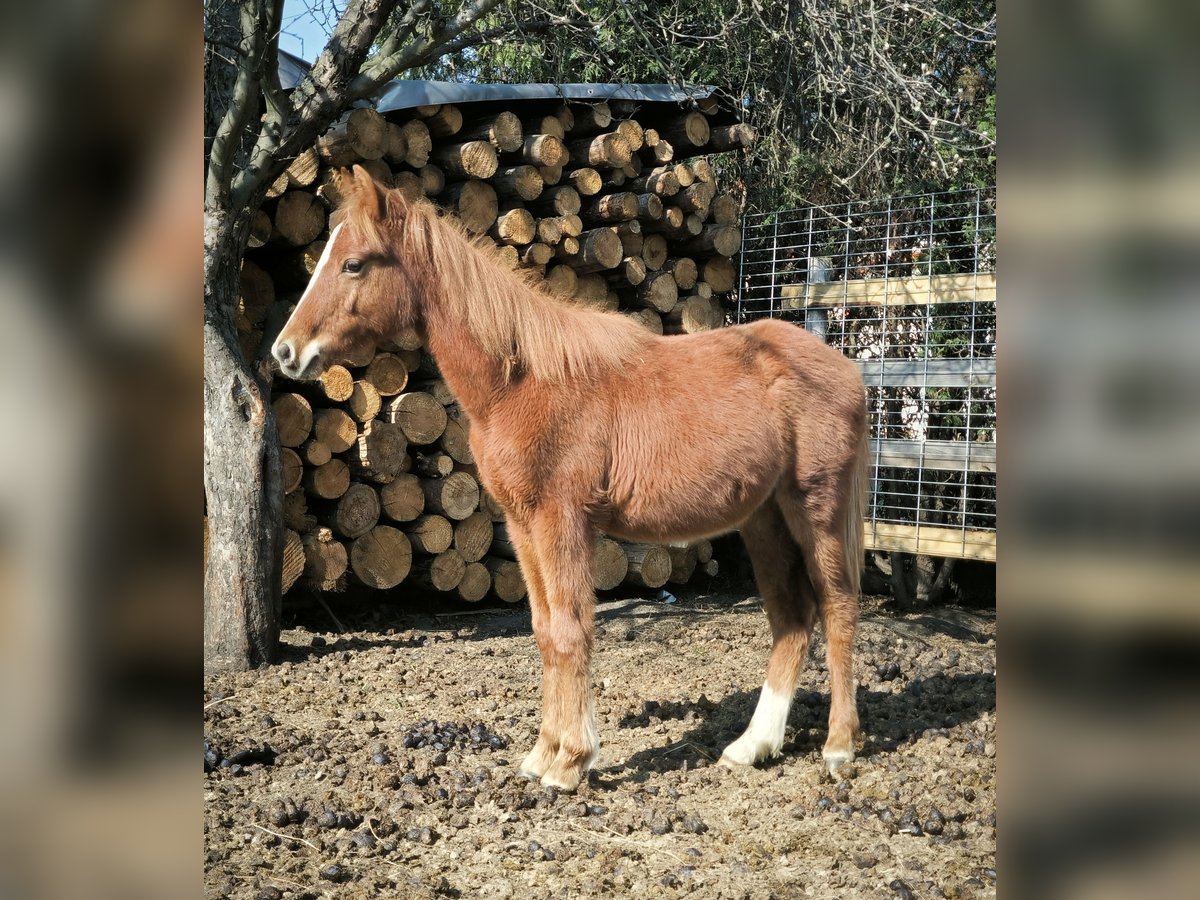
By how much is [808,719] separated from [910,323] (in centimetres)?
348

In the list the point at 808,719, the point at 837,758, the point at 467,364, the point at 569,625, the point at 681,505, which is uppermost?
the point at 467,364

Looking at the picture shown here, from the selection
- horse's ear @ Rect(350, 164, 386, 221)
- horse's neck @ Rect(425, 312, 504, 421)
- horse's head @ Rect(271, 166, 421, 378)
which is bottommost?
horse's neck @ Rect(425, 312, 504, 421)

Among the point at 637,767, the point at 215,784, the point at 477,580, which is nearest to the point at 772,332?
the point at 637,767

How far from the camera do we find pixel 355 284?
3.21 meters

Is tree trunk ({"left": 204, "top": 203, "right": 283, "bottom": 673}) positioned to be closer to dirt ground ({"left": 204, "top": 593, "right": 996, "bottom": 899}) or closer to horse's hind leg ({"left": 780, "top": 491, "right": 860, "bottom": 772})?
dirt ground ({"left": 204, "top": 593, "right": 996, "bottom": 899})

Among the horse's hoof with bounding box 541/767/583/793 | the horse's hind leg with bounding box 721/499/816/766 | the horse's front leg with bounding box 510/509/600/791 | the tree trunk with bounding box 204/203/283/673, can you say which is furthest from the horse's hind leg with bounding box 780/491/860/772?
the tree trunk with bounding box 204/203/283/673

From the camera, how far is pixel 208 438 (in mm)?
4516

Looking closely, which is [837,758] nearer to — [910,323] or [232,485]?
[232,485]

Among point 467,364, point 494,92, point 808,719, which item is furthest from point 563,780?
point 494,92

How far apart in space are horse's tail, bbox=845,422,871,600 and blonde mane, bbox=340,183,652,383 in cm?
116

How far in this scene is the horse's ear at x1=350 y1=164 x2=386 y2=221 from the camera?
318 cm
